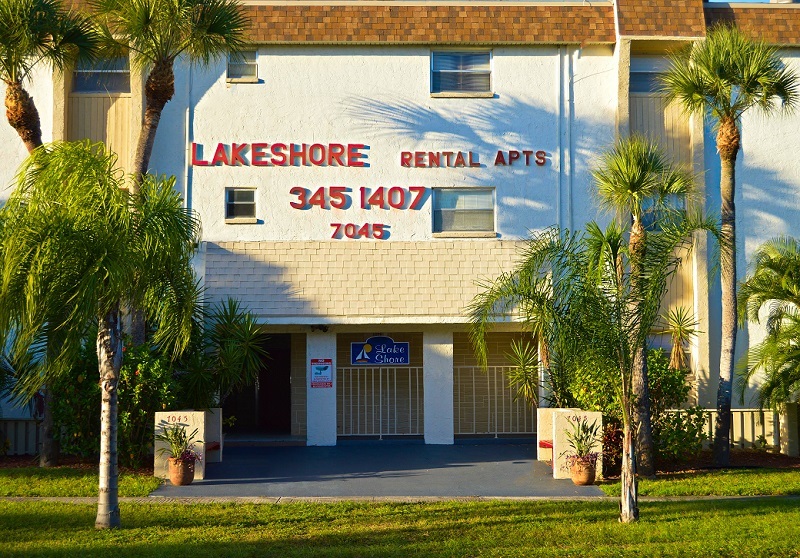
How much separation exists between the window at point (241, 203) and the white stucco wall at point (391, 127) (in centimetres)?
19

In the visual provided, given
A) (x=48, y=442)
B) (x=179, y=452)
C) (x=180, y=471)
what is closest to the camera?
(x=180, y=471)

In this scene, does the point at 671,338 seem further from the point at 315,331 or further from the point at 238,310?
the point at 238,310

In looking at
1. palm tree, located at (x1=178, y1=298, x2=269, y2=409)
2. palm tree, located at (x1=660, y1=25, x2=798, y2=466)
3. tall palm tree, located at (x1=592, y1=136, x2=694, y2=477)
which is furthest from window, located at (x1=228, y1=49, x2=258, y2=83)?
palm tree, located at (x1=660, y1=25, x2=798, y2=466)

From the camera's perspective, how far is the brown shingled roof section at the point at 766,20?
69.5ft

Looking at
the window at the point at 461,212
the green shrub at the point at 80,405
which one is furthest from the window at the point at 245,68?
the green shrub at the point at 80,405

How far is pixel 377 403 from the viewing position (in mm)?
22578

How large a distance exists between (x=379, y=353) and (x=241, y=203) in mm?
4674

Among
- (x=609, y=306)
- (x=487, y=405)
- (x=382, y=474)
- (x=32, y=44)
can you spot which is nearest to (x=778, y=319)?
(x=487, y=405)

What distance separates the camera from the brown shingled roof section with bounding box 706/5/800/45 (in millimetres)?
21172

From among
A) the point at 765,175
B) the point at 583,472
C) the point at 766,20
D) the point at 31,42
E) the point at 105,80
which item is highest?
the point at 766,20

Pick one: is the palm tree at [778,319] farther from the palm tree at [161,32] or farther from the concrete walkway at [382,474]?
the palm tree at [161,32]

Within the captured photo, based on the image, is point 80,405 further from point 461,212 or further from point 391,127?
point 461,212

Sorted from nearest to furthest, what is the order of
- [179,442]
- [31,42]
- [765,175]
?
[31,42], [179,442], [765,175]

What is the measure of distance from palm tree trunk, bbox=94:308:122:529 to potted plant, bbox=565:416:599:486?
7.58 meters
